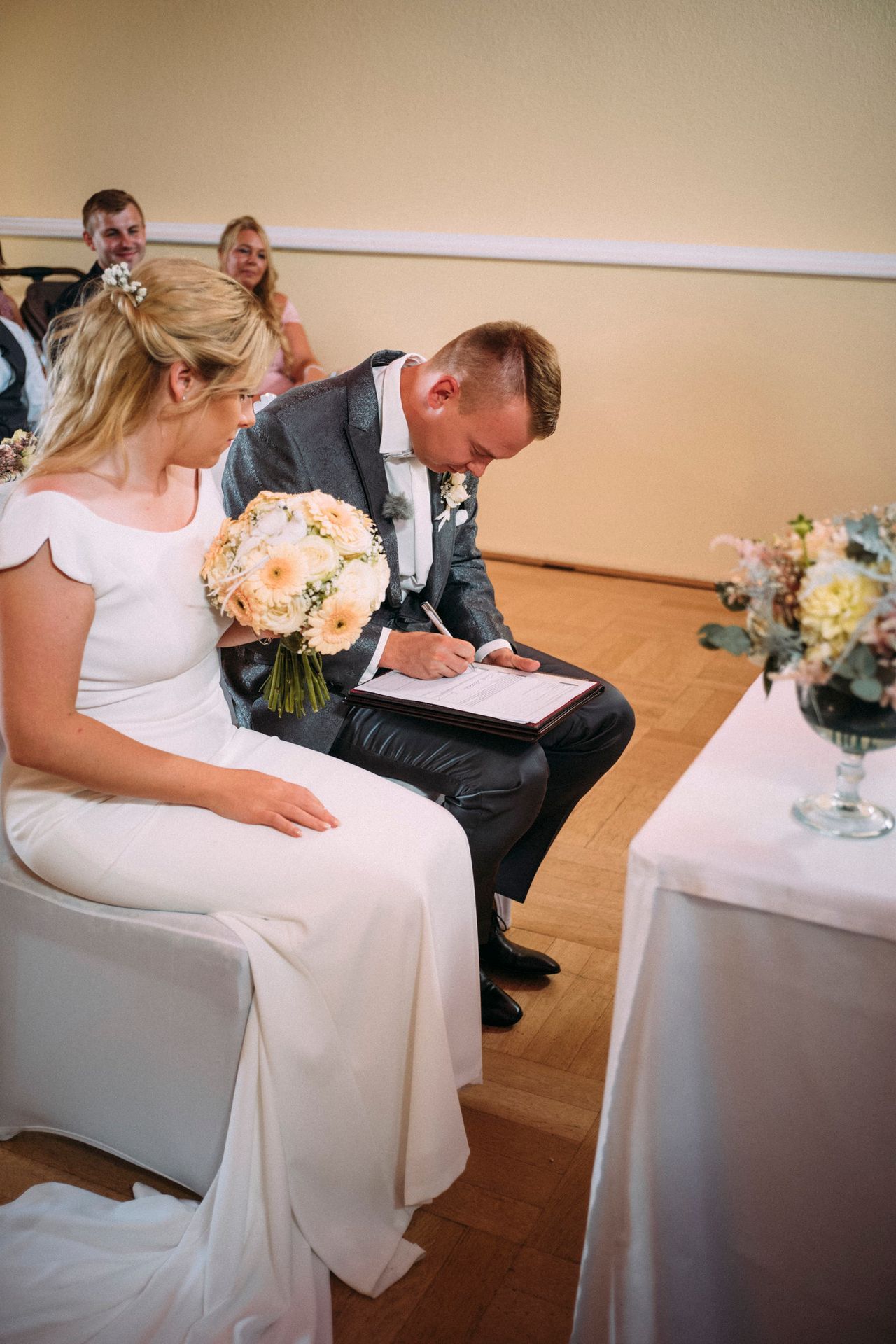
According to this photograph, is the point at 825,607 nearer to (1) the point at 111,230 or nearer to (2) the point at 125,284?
(2) the point at 125,284

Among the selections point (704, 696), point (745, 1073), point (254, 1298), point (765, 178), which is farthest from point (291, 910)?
point (765, 178)

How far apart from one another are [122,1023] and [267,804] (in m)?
0.39

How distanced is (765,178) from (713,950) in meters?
4.66

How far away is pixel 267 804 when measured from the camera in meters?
1.63

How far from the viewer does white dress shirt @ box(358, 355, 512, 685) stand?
7.29 feet

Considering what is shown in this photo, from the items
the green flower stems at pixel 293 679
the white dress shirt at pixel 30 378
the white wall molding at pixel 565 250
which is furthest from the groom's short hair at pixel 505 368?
the white wall molding at pixel 565 250

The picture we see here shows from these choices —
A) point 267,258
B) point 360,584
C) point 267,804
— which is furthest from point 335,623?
point 267,258

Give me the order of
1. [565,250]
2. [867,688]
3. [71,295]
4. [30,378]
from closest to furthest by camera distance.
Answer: [867,688] → [30,378] → [565,250] → [71,295]

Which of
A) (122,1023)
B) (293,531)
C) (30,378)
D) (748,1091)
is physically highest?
(293,531)

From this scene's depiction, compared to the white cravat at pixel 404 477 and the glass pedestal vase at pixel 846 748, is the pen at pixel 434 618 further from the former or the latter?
the glass pedestal vase at pixel 846 748

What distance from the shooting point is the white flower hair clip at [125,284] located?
1.56 m

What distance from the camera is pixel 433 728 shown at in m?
2.11

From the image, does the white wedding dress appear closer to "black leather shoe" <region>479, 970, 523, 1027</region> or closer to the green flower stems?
the green flower stems

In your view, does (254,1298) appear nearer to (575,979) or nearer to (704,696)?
(575,979)
